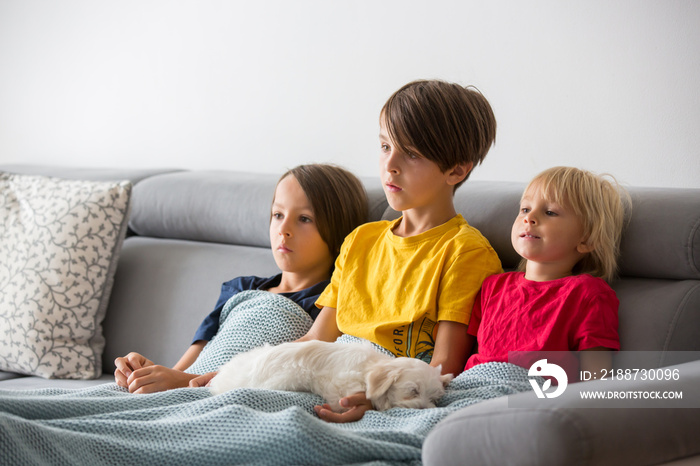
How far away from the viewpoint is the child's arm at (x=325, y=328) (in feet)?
5.17


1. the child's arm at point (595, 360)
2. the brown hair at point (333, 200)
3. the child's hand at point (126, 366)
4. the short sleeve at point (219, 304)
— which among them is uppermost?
the brown hair at point (333, 200)

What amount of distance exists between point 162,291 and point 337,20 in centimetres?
91

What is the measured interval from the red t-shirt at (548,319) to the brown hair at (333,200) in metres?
0.45

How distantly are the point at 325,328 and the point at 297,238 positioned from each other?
0.25 meters

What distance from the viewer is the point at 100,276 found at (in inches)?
82.5

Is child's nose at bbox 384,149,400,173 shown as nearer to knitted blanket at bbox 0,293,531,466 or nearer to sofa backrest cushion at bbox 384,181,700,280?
sofa backrest cushion at bbox 384,181,700,280

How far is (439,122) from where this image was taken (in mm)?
1473

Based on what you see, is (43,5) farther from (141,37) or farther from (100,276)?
(100,276)

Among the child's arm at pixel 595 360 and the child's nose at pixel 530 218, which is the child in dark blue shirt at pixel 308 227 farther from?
the child's arm at pixel 595 360

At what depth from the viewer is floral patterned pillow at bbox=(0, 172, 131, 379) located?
2027 millimetres

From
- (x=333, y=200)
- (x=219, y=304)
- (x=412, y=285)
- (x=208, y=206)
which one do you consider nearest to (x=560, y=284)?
(x=412, y=285)

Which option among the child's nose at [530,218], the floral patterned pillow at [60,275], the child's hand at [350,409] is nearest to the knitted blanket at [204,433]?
the child's hand at [350,409]

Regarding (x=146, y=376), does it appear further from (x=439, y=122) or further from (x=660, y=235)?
(x=660, y=235)

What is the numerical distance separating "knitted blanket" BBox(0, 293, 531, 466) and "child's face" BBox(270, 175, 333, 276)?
1.87ft
